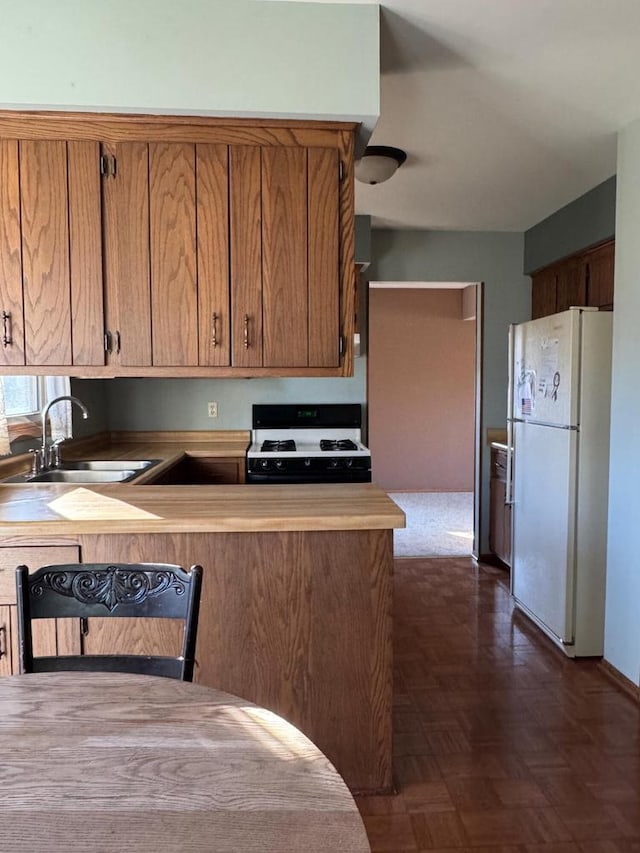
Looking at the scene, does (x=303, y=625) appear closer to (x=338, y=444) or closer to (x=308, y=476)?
(x=308, y=476)

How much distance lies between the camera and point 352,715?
1.79 m

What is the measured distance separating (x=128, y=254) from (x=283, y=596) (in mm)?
1265

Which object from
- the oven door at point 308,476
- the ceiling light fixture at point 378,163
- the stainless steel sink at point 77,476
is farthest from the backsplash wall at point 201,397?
the ceiling light fixture at point 378,163

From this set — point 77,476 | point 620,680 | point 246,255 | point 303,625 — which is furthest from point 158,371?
point 620,680

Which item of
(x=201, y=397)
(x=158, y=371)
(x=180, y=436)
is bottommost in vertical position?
(x=180, y=436)

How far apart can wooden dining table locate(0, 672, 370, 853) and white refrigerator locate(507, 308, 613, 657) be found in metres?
2.25

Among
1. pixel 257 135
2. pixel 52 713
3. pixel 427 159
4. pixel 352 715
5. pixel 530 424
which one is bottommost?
pixel 352 715

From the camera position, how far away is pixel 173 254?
1983mm

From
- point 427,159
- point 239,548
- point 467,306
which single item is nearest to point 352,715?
point 239,548

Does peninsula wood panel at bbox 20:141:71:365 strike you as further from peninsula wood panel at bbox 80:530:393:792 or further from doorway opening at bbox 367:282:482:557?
doorway opening at bbox 367:282:482:557

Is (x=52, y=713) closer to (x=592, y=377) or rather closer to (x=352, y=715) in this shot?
(x=352, y=715)

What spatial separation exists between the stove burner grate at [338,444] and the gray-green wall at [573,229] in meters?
1.80

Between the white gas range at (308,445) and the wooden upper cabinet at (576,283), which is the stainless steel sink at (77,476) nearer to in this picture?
the white gas range at (308,445)

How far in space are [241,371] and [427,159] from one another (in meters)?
1.64
